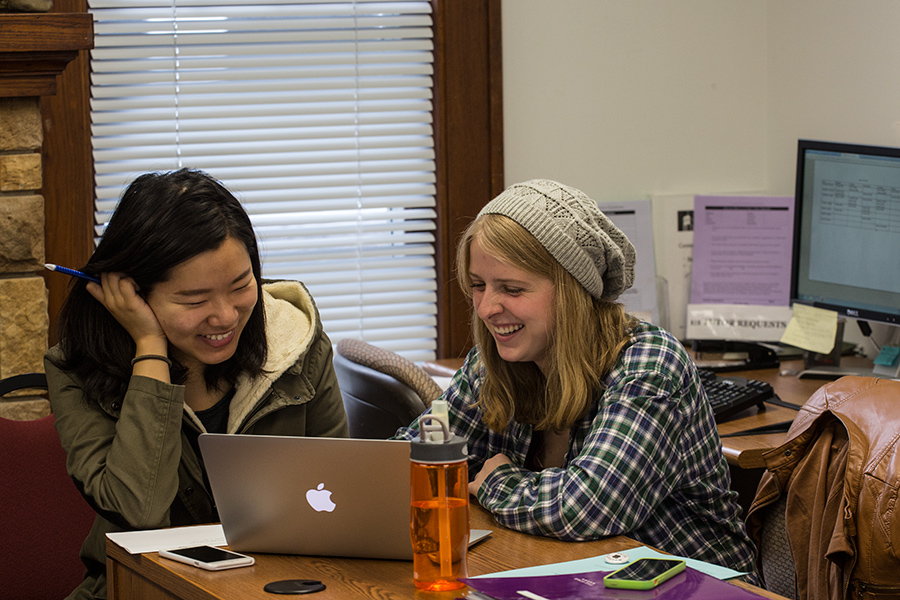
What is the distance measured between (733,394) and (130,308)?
4.62 ft

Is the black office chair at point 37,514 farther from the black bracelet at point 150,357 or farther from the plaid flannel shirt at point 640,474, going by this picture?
the plaid flannel shirt at point 640,474

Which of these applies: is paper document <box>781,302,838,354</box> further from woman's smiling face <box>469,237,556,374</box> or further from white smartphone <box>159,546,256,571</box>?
white smartphone <box>159,546,256,571</box>

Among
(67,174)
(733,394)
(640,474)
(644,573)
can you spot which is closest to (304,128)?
(67,174)

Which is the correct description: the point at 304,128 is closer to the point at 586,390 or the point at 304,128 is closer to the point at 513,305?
the point at 513,305

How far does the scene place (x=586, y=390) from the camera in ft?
5.32

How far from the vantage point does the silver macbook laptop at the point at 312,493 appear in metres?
1.29

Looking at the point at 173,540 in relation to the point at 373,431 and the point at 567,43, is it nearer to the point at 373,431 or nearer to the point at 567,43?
the point at 373,431

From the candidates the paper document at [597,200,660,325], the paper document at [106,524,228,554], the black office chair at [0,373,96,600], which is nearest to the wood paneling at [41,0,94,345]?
the black office chair at [0,373,96,600]

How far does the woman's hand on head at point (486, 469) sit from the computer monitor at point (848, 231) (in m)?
1.39

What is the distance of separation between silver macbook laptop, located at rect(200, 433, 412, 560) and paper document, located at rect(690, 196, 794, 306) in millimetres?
2022

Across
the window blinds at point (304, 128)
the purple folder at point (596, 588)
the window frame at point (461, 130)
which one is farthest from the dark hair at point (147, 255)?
the window frame at point (461, 130)

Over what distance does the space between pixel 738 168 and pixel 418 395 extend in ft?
5.87

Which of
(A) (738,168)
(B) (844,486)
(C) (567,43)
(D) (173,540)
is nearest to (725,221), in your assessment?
(A) (738,168)

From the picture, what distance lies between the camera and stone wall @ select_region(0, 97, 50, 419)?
2324mm
